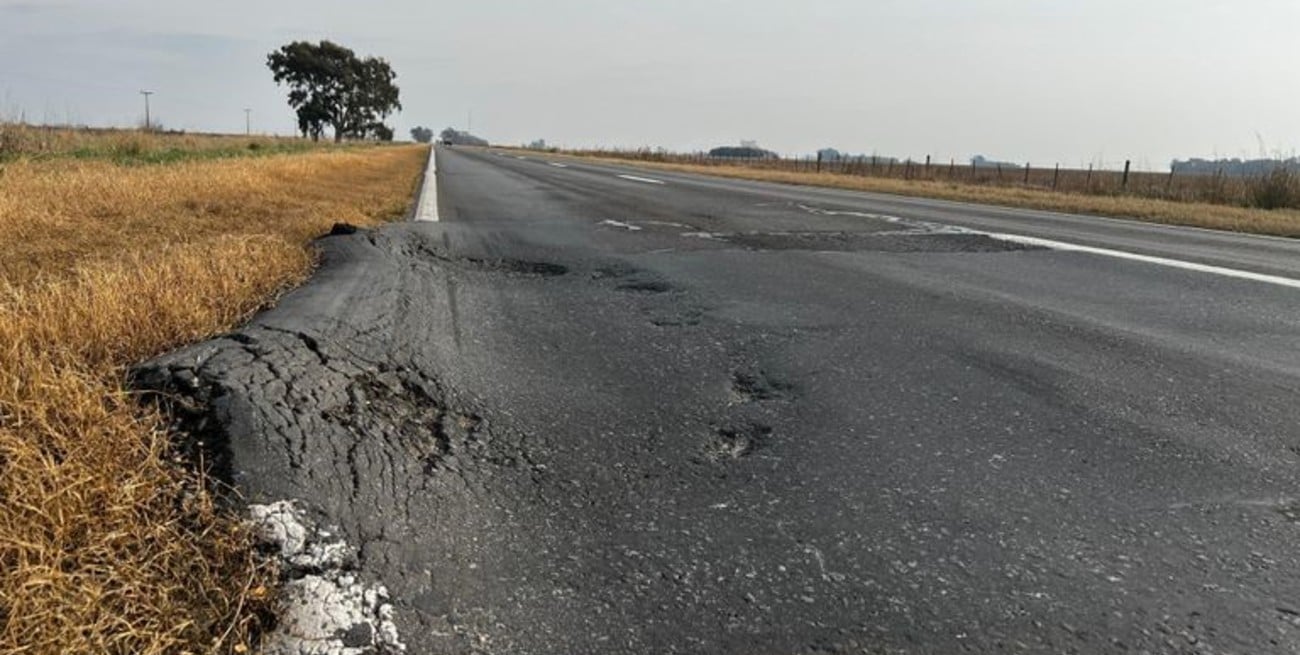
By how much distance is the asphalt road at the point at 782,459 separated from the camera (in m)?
1.89

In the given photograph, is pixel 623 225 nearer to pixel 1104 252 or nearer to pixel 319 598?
pixel 1104 252

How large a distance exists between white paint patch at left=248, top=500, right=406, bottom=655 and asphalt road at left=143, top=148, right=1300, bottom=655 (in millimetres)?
66

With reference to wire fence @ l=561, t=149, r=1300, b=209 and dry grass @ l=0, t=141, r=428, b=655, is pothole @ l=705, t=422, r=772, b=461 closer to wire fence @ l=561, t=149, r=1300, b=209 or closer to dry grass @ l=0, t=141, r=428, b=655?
dry grass @ l=0, t=141, r=428, b=655

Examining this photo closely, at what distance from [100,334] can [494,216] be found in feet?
23.3

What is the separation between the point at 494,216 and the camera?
10.0m

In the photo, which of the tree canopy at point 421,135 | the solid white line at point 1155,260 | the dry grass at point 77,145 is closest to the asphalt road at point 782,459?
the solid white line at point 1155,260

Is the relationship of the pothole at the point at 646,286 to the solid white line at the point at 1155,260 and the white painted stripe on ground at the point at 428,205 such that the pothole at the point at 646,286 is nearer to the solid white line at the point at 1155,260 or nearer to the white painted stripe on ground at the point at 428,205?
the white painted stripe on ground at the point at 428,205

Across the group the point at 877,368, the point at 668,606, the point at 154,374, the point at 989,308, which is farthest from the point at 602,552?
the point at 989,308

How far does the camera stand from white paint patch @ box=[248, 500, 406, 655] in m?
1.70

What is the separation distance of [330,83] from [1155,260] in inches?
3116

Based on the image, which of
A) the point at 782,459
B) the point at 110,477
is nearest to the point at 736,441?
the point at 782,459

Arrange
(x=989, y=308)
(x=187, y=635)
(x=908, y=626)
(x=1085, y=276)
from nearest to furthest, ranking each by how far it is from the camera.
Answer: (x=187, y=635), (x=908, y=626), (x=989, y=308), (x=1085, y=276)

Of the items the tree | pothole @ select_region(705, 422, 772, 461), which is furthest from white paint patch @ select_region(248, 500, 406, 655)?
the tree

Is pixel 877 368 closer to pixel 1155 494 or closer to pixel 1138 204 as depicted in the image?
pixel 1155 494
